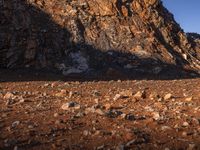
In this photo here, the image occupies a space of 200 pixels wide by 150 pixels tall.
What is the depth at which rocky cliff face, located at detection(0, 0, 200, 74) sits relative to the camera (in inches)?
1026

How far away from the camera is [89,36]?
28.8m

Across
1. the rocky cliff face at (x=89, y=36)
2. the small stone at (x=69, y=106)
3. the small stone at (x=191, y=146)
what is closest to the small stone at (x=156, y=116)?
the small stone at (x=69, y=106)

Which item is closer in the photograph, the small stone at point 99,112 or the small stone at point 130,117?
the small stone at point 130,117

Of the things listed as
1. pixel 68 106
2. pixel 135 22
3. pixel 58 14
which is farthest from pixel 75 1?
pixel 68 106

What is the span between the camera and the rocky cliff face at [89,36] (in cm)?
2606

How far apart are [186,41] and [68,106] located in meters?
23.8

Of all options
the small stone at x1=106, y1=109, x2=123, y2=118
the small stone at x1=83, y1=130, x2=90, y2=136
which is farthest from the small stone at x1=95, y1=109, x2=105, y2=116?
the small stone at x1=83, y1=130, x2=90, y2=136

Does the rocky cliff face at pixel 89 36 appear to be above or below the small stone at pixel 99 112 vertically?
above

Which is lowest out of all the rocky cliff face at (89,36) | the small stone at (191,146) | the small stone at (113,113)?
the small stone at (191,146)

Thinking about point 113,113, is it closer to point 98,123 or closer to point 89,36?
point 98,123

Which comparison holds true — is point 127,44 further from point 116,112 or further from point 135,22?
point 116,112

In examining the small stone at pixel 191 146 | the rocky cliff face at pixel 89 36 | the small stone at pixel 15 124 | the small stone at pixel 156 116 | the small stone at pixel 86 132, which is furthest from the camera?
the rocky cliff face at pixel 89 36

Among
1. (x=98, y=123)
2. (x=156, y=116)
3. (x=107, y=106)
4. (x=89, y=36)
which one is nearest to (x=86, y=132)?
(x=98, y=123)

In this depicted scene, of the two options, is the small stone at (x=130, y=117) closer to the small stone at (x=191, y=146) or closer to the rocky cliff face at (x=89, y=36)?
the small stone at (x=191, y=146)
